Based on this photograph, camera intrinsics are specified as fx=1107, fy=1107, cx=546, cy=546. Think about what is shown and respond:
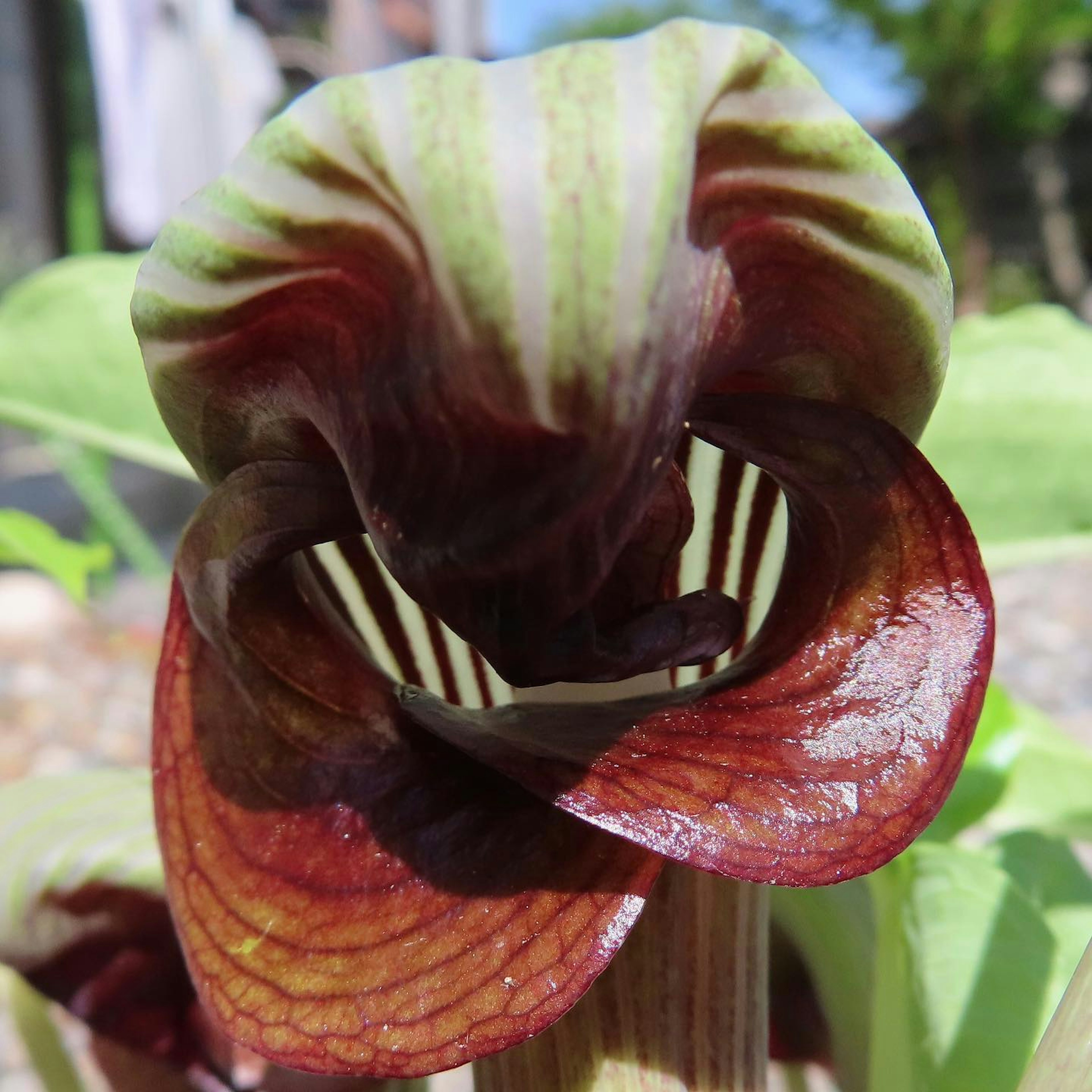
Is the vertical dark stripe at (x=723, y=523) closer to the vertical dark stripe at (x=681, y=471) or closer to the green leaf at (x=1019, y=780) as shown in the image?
the vertical dark stripe at (x=681, y=471)

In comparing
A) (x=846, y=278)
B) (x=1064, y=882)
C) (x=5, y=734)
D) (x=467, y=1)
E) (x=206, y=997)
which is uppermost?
(x=846, y=278)

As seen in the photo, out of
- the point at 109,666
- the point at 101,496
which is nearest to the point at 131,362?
the point at 101,496

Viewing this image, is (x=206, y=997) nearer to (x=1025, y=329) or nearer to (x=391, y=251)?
(x=391, y=251)

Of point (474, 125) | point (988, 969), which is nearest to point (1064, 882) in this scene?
point (988, 969)

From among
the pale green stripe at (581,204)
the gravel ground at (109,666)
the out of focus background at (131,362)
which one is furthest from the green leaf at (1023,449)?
the gravel ground at (109,666)

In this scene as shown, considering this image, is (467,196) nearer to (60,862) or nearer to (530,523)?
(530,523)

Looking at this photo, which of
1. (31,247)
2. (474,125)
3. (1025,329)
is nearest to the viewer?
(474,125)
